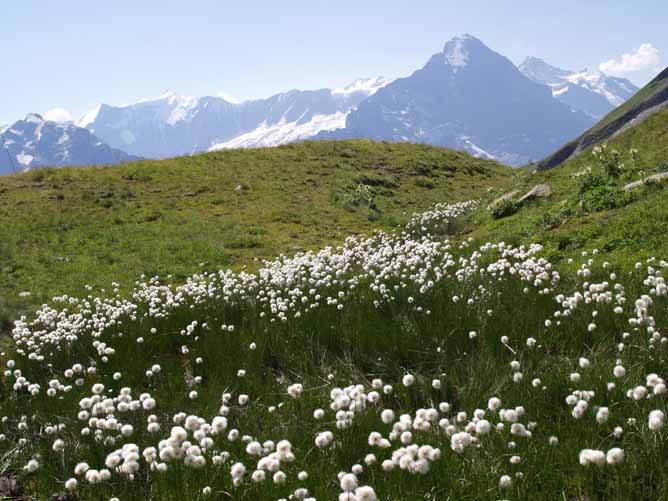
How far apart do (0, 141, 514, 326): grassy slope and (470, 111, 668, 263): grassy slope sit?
544 centimetres

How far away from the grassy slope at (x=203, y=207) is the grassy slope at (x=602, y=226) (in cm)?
544

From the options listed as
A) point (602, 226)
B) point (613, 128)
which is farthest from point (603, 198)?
point (613, 128)

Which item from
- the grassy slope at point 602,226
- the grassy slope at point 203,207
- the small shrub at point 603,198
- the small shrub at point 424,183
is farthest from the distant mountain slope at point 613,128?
the small shrub at point 603,198

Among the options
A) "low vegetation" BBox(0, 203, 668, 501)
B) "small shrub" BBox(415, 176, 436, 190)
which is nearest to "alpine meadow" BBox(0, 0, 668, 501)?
"low vegetation" BBox(0, 203, 668, 501)

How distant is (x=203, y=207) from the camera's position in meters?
19.9

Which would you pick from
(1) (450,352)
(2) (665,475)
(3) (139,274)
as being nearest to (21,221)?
(3) (139,274)

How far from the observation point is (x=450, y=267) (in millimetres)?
9188

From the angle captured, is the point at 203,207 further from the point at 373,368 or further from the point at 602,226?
the point at 373,368

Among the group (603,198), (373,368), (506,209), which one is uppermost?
(603,198)

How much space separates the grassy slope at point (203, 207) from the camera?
1353cm

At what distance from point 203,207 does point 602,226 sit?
1482 centimetres

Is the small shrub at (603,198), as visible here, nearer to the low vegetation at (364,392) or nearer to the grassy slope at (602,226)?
the grassy slope at (602,226)

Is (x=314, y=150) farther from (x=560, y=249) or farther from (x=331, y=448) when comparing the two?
(x=331, y=448)

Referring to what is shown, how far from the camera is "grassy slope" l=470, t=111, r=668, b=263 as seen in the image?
8031 millimetres
